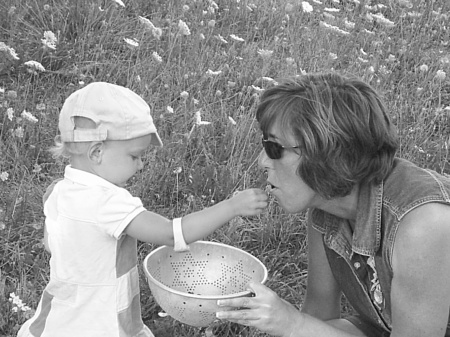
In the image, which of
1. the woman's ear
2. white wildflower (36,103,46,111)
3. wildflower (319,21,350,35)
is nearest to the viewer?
the woman's ear

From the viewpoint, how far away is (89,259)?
7.41ft

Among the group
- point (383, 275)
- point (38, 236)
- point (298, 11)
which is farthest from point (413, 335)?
point (298, 11)

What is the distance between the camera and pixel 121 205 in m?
2.20

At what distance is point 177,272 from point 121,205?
1.95ft

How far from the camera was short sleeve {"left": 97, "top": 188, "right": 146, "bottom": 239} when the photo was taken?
2.19 m

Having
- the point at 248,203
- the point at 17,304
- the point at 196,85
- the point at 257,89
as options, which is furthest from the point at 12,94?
the point at 248,203

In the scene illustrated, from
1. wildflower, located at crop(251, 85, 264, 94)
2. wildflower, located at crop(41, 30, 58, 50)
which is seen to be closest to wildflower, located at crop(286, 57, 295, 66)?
wildflower, located at crop(251, 85, 264, 94)

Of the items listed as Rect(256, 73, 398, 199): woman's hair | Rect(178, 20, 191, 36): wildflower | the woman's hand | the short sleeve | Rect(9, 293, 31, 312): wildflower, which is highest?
Rect(256, 73, 398, 199): woman's hair

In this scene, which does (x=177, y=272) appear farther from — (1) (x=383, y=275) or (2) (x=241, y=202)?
(1) (x=383, y=275)

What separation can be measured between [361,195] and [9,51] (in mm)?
2319

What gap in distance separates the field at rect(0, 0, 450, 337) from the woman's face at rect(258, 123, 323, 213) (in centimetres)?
77

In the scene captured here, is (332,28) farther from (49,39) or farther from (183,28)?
(49,39)

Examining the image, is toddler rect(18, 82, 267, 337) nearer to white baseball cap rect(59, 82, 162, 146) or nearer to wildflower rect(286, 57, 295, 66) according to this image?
white baseball cap rect(59, 82, 162, 146)

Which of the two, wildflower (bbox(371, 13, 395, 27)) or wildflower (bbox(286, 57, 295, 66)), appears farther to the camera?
wildflower (bbox(371, 13, 395, 27))
